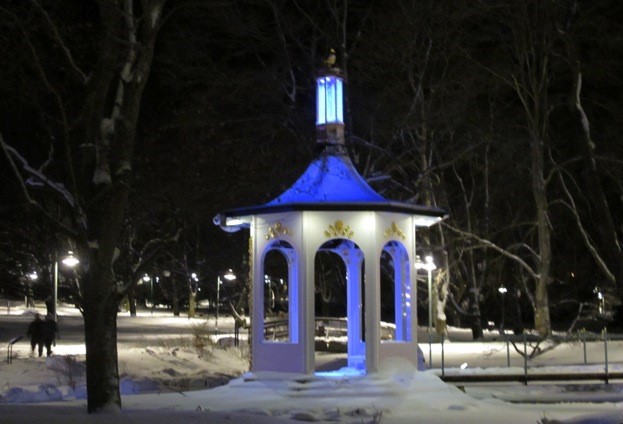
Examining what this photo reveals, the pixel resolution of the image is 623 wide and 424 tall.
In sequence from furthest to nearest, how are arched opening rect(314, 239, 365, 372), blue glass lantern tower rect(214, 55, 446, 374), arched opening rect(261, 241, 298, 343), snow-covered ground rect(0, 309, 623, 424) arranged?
arched opening rect(314, 239, 365, 372) → arched opening rect(261, 241, 298, 343) → blue glass lantern tower rect(214, 55, 446, 374) → snow-covered ground rect(0, 309, 623, 424)

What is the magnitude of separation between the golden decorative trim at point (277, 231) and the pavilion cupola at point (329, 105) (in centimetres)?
218

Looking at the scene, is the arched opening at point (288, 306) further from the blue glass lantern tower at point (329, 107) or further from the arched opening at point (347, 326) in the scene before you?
the blue glass lantern tower at point (329, 107)

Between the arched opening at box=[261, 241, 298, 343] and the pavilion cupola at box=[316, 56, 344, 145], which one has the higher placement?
the pavilion cupola at box=[316, 56, 344, 145]

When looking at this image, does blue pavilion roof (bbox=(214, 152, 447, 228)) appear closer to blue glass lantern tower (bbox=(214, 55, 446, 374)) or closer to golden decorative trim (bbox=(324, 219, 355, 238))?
blue glass lantern tower (bbox=(214, 55, 446, 374))

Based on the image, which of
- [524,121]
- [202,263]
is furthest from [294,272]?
[202,263]

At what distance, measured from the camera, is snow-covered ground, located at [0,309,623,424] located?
12.2 metres

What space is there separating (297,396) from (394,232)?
380cm

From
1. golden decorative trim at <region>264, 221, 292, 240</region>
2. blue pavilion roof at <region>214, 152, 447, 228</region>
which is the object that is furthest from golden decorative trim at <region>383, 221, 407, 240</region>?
golden decorative trim at <region>264, 221, 292, 240</region>

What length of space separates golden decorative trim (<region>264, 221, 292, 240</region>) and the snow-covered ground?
2579 mm

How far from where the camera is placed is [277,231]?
56.3 ft

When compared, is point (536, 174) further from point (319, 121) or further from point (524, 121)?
point (319, 121)

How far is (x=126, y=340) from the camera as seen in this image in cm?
3297

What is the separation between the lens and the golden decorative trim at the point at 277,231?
55.9ft

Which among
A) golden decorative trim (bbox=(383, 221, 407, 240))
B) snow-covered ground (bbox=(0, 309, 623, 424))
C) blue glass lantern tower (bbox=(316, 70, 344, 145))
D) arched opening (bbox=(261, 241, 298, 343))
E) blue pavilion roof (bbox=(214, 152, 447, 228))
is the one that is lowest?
snow-covered ground (bbox=(0, 309, 623, 424))
